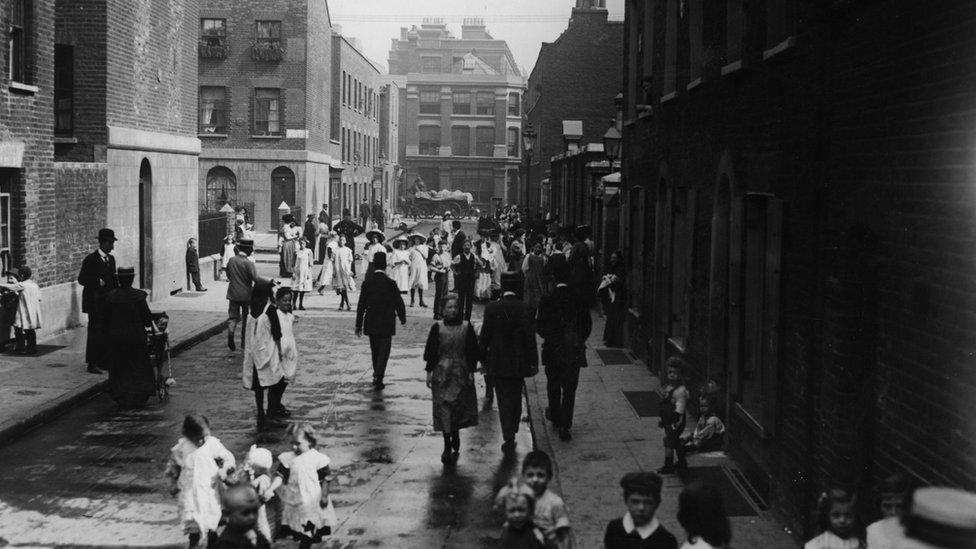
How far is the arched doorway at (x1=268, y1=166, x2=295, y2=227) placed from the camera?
49594 millimetres

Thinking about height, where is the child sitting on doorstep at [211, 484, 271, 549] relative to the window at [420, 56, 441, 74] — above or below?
below

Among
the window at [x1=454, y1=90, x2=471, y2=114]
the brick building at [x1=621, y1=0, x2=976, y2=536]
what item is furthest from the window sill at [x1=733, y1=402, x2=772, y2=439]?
the window at [x1=454, y1=90, x2=471, y2=114]

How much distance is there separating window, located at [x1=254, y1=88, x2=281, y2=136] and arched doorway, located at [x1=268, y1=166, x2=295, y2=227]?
167 cm

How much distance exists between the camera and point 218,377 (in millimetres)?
16438

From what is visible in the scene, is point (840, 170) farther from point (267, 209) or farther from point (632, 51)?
point (267, 209)

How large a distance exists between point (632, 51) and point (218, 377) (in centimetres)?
892

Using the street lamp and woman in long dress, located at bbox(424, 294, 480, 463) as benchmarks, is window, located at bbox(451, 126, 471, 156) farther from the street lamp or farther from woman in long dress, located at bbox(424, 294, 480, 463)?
woman in long dress, located at bbox(424, 294, 480, 463)

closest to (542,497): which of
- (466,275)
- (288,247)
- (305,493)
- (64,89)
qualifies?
(305,493)

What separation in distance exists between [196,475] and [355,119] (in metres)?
59.1

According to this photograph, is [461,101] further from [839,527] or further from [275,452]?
[839,527]

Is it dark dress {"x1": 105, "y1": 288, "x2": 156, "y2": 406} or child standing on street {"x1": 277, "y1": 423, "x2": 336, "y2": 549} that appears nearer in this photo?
child standing on street {"x1": 277, "y1": 423, "x2": 336, "y2": 549}

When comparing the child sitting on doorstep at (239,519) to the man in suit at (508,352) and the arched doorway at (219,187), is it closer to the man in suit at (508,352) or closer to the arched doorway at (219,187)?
the man in suit at (508,352)

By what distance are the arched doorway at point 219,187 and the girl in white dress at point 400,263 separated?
25.7 m

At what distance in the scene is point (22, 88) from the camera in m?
18.6
